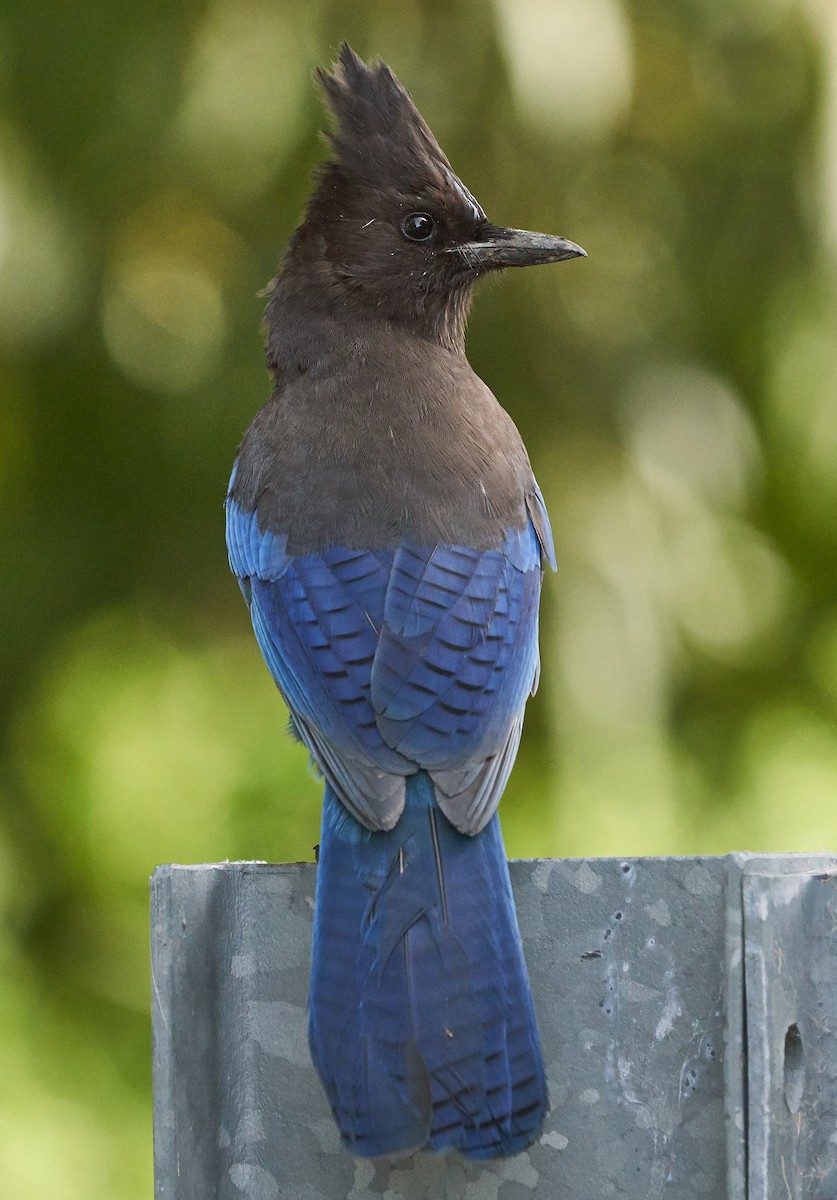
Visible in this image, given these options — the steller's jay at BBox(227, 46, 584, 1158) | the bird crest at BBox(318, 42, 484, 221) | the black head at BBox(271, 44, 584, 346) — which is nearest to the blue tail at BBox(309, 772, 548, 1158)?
the steller's jay at BBox(227, 46, 584, 1158)

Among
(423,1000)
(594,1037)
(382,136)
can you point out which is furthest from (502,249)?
(594,1037)

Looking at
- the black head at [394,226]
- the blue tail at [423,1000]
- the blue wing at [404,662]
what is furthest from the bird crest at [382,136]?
the blue tail at [423,1000]

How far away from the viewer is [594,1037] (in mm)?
1538

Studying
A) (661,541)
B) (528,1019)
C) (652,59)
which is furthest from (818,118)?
(528,1019)

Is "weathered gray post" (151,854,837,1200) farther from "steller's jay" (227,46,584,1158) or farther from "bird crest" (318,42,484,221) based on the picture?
"bird crest" (318,42,484,221)

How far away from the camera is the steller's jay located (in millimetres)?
1623

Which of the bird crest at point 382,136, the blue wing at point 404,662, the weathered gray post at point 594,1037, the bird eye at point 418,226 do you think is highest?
the bird crest at point 382,136

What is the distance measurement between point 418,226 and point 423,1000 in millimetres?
1512

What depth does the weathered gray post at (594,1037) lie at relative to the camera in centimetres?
139

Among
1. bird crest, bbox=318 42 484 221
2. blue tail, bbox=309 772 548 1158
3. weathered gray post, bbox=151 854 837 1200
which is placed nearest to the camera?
weathered gray post, bbox=151 854 837 1200

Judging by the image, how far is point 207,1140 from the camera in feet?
5.31

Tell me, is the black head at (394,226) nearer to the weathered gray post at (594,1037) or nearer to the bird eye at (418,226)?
the bird eye at (418,226)

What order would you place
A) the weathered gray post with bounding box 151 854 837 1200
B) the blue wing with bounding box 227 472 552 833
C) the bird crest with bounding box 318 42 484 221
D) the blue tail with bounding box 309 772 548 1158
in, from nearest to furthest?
the weathered gray post with bounding box 151 854 837 1200
the blue tail with bounding box 309 772 548 1158
the blue wing with bounding box 227 472 552 833
the bird crest with bounding box 318 42 484 221

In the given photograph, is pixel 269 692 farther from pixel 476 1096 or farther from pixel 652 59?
pixel 476 1096
